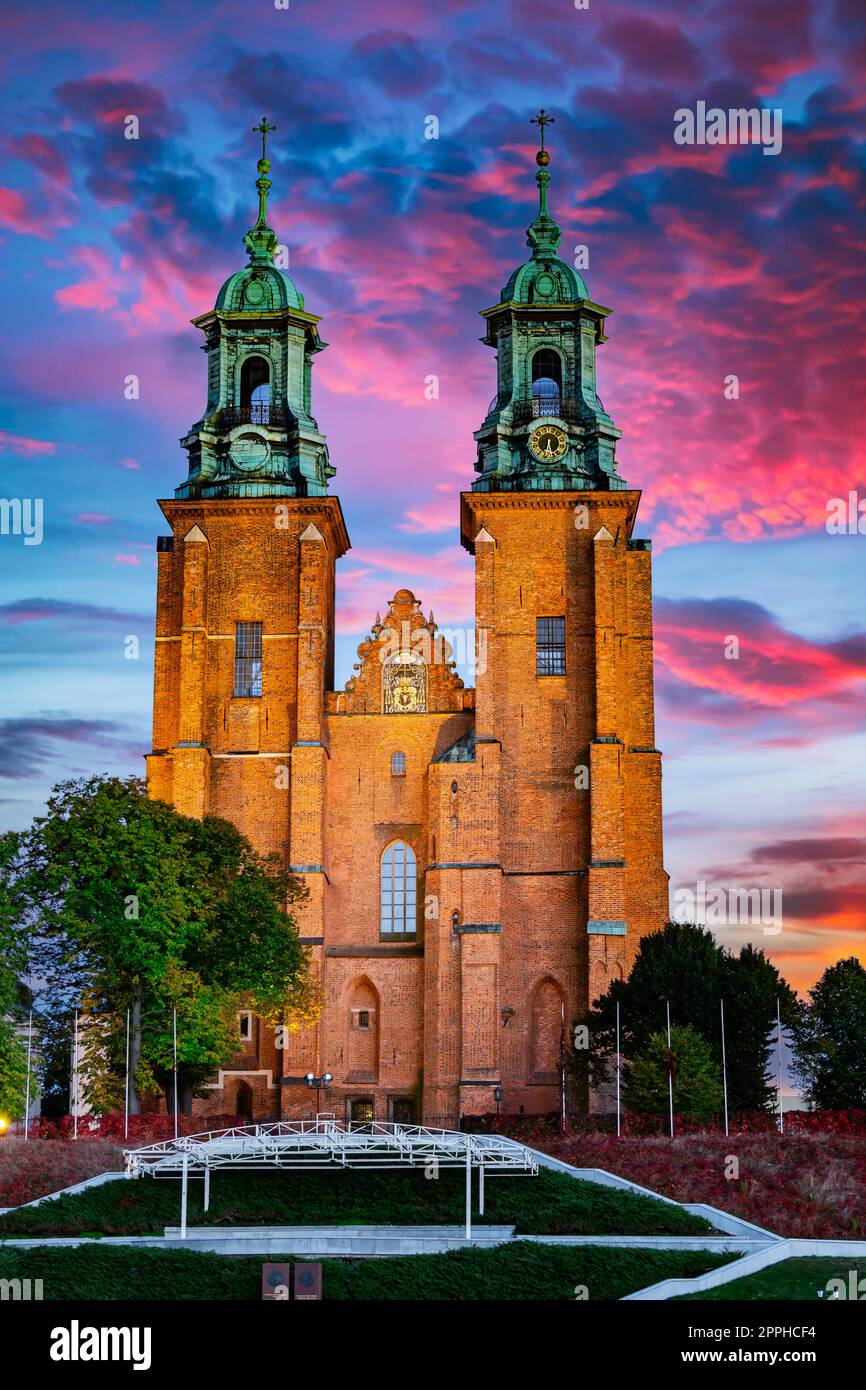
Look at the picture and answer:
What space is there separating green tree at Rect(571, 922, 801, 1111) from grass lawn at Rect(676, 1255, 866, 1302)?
2144 centimetres

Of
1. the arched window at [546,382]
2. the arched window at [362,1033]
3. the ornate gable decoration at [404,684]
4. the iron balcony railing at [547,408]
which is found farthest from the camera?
the arched window at [546,382]

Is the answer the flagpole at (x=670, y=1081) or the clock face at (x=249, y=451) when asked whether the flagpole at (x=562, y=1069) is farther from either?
the clock face at (x=249, y=451)

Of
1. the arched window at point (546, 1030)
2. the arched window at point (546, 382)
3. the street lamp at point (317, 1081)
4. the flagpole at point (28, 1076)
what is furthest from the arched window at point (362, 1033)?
the arched window at point (546, 382)

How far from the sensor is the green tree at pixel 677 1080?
197 ft

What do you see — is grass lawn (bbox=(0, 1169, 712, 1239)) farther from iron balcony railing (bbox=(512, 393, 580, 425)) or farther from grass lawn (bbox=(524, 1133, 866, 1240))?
iron balcony railing (bbox=(512, 393, 580, 425))

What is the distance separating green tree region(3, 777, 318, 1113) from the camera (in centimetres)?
6022

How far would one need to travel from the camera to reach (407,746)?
7500cm

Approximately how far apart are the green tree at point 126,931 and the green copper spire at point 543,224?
1140 inches

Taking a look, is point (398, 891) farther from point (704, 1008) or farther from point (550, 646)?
point (704, 1008)

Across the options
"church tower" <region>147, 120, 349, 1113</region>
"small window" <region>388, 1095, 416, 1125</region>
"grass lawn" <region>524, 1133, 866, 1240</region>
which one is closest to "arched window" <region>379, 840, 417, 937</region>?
"church tower" <region>147, 120, 349, 1113</region>

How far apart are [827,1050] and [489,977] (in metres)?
11.7

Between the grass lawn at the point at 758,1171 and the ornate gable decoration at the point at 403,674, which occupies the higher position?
the ornate gable decoration at the point at 403,674
